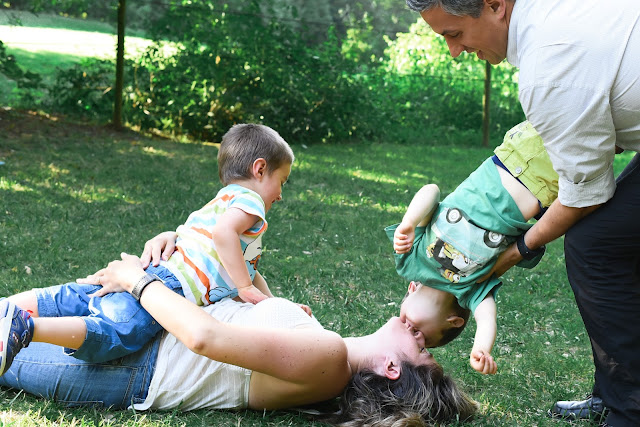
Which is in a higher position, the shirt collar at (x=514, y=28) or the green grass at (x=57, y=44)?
the shirt collar at (x=514, y=28)

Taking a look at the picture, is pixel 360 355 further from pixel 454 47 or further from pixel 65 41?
pixel 65 41

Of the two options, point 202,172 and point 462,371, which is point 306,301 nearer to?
point 462,371

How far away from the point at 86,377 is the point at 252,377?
0.59 metres

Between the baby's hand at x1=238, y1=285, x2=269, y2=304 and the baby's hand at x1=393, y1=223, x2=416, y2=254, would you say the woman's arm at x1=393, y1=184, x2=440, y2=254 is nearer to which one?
the baby's hand at x1=393, y1=223, x2=416, y2=254

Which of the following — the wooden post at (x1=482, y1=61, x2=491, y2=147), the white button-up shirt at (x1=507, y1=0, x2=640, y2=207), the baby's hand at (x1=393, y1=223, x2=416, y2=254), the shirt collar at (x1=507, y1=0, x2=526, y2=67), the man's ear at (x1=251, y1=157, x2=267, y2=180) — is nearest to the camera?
the white button-up shirt at (x1=507, y1=0, x2=640, y2=207)

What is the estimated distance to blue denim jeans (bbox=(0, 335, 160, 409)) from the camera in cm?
269

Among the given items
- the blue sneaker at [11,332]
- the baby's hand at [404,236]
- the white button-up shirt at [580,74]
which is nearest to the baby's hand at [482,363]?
the baby's hand at [404,236]

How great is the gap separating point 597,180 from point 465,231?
0.58 metres

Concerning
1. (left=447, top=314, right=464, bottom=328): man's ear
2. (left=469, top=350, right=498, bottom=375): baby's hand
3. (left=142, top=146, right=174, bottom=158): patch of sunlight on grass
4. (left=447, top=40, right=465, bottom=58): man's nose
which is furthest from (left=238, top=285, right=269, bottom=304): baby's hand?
(left=142, top=146, right=174, bottom=158): patch of sunlight on grass

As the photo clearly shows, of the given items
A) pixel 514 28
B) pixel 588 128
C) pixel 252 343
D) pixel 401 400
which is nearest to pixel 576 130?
pixel 588 128

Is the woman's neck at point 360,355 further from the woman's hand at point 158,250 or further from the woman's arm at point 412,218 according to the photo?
the woman's hand at point 158,250

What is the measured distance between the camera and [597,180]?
2.42 metres

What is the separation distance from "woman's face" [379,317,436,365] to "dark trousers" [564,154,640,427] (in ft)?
1.96

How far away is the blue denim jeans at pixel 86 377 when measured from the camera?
269 cm
